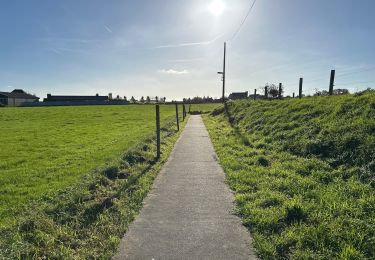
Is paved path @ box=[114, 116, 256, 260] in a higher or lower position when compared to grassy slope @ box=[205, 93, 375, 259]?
lower

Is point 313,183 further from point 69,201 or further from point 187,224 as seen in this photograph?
point 69,201

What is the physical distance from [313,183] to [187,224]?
3.01 metres

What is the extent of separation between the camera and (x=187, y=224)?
468 centimetres

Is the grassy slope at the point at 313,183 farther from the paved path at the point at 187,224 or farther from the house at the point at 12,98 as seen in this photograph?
the house at the point at 12,98

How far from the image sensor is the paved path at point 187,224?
12.7 feet

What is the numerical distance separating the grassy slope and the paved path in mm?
284

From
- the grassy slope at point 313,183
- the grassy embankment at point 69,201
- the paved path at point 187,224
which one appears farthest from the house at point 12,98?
the paved path at point 187,224

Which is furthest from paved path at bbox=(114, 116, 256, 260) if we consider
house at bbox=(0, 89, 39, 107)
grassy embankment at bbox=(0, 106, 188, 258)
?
house at bbox=(0, 89, 39, 107)

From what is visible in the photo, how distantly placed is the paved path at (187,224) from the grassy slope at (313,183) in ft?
0.93

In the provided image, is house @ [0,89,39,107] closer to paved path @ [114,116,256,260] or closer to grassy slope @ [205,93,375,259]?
grassy slope @ [205,93,375,259]

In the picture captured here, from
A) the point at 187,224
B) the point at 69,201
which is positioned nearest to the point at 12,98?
the point at 69,201

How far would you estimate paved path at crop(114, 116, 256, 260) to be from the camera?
12.7ft

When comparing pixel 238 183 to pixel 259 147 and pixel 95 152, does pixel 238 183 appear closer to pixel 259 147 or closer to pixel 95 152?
pixel 259 147

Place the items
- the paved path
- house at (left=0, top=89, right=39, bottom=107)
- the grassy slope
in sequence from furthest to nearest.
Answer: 1. house at (left=0, top=89, right=39, bottom=107)
2. the grassy slope
3. the paved path
